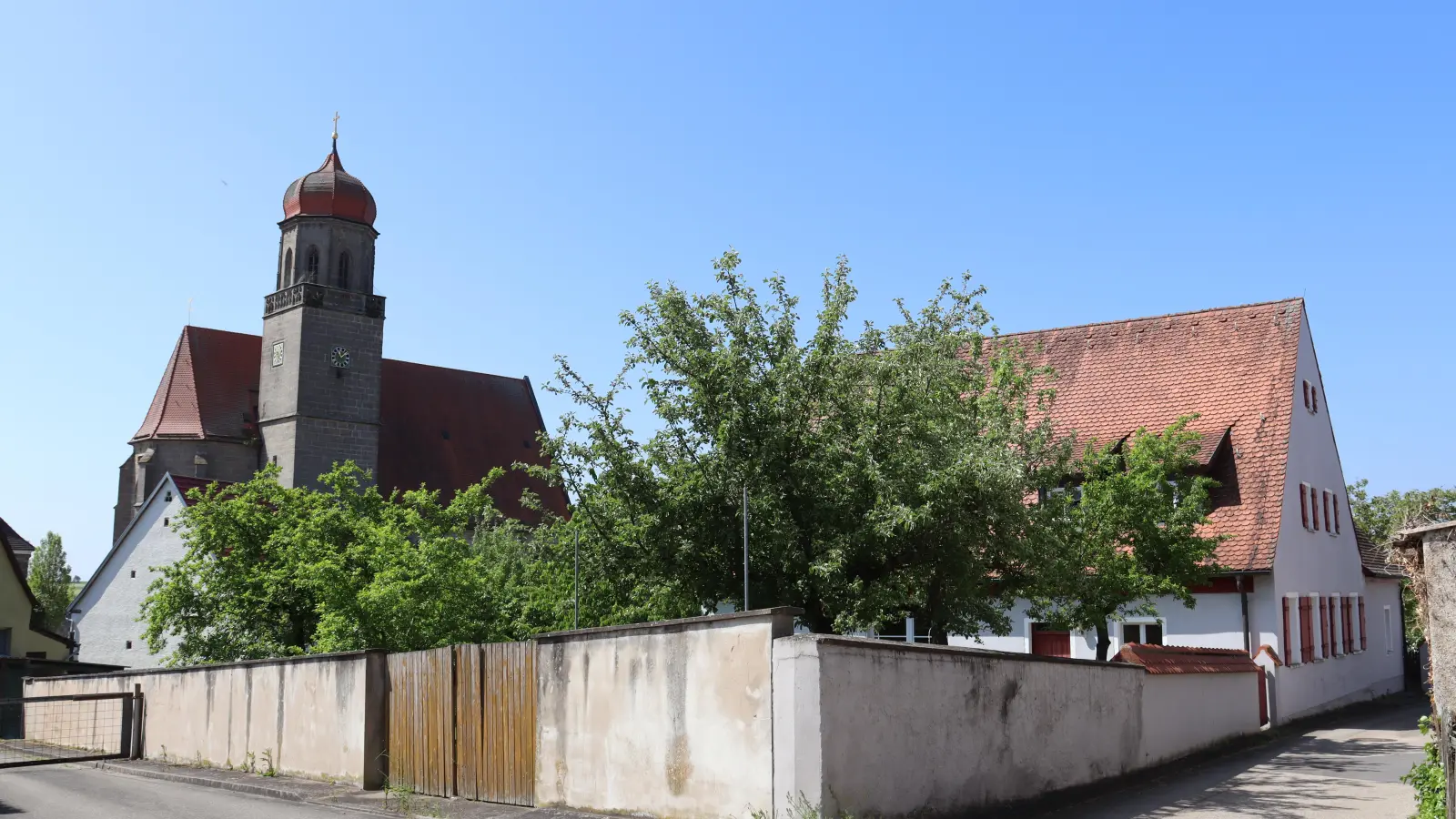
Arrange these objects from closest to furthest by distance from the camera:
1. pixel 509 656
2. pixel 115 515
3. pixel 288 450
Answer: pixel 509 656, pixel 288 450, pixel 115 515

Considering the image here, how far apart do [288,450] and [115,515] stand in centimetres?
1062

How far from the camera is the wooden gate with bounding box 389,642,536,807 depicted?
1363 centimetres

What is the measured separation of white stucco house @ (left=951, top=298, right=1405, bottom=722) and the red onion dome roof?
38.1 metres

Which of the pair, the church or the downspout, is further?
the church

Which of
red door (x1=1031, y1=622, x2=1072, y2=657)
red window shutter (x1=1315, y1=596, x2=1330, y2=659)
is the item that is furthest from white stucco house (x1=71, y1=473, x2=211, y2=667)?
red window shutter (x1=1315, y1=596, x2=1330, y2=659)

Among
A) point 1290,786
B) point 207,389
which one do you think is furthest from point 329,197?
point 1290,786

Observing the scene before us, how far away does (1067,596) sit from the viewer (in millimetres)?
20359

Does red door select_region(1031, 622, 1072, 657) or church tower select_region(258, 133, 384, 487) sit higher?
church tower select_region(258, 133, 384, 487)

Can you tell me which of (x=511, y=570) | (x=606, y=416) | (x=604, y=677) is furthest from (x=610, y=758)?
(x=511, y=570)

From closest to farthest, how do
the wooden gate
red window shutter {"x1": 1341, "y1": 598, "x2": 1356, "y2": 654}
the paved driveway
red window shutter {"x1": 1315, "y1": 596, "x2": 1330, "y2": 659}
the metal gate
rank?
the paved driveway, the wooden gate, the metal gate, red window shutter {"x1": 1315, "y1": 596, "x2": 1330, "y2": 659}, red window shutter {"x1": 1341, "y1": 598, "x2": 1356, "y2": 654}

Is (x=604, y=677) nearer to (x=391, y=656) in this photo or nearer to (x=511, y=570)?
(x=391, y=656)

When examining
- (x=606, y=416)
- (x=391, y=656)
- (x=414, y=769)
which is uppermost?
(x=606, y=416)

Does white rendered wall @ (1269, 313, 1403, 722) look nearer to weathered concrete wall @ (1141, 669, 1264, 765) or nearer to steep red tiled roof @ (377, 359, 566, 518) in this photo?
weathered concrete wall @ (1141, 669, 1264, 765)

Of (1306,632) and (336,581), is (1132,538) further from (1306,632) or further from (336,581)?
(336,581)
